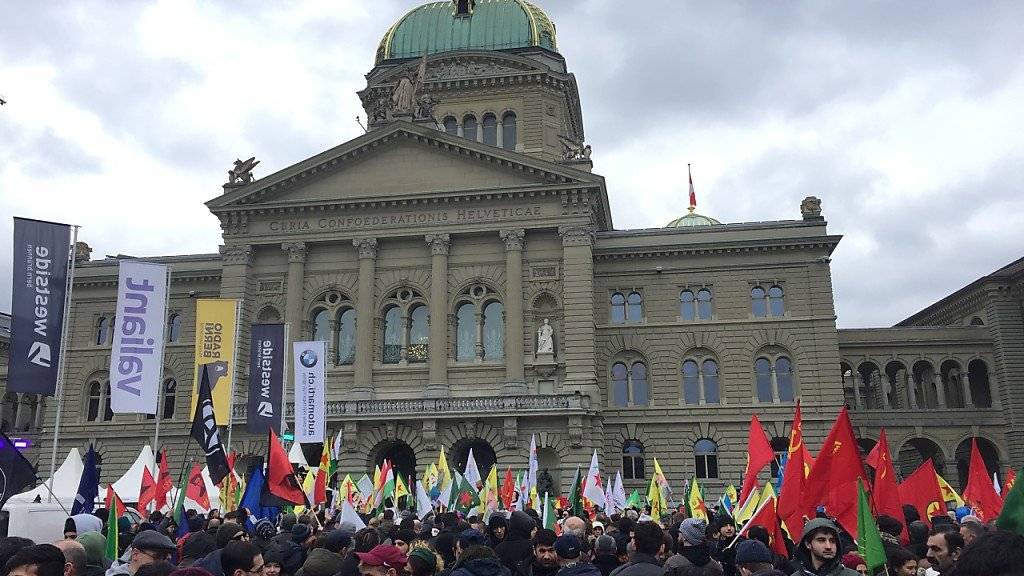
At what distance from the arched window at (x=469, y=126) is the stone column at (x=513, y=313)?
13.6m

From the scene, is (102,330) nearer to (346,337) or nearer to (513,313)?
(346,337)

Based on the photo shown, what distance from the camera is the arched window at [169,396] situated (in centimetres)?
4772

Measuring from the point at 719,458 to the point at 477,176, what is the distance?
737 inches

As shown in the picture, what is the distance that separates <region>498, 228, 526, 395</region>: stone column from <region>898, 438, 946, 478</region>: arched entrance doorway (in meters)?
20.5

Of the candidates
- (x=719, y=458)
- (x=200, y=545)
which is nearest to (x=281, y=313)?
(x=719, y=458)

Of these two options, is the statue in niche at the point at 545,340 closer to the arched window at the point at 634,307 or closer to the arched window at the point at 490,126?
the arched window at the point at 634,307

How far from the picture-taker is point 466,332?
143 feet

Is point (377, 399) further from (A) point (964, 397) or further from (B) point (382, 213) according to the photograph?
(A) point (964, 397)

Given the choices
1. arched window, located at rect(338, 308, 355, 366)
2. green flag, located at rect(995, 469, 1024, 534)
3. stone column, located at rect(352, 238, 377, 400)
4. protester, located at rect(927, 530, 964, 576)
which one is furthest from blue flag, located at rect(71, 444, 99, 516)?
arched window, located at rect(338, 308, 355, 366)

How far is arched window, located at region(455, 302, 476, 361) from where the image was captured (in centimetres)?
4297

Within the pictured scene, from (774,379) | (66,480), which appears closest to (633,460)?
(774,379)

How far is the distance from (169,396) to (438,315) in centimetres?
1720

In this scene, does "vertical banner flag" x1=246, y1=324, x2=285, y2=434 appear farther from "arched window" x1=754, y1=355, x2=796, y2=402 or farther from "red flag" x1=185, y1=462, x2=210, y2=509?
"arched window" x1=754, y1=355, x2=796, y2=402

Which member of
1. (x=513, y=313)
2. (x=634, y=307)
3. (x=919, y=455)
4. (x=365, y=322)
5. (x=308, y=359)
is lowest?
(x=919, y=455)
